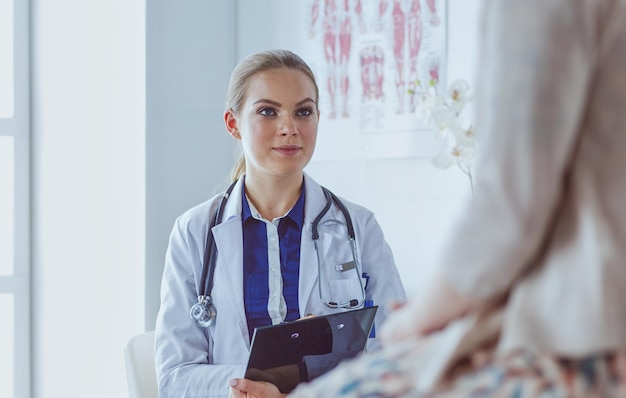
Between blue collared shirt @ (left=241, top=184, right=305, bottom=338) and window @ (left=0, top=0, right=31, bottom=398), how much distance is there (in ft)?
3.44

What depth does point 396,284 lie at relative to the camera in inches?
88.0

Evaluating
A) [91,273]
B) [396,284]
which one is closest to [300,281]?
[396,284]

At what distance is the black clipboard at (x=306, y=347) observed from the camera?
175 centimetres

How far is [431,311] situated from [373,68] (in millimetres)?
1905

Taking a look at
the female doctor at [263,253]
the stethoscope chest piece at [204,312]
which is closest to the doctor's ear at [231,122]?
the female doctor at [263,253]

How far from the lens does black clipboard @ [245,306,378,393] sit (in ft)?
5.74

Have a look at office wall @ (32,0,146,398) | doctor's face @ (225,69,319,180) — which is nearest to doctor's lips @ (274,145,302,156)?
doctor's face @ (225,69,319,180)

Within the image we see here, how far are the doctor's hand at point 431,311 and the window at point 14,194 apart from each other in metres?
2.29

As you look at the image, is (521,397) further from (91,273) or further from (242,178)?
(91,273)

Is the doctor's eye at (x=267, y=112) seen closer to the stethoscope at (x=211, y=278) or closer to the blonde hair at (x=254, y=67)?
the blonde hair at (x=254, y=67)

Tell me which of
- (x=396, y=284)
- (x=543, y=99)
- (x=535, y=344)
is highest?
(x=543, y=99)

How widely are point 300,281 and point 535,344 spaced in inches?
53.9

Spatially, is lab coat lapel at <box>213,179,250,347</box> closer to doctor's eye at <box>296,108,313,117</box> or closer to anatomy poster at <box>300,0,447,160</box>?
doctor's eye at <box>296,108,313,117</box>

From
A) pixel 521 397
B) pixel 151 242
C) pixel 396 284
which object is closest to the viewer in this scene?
pixel 521 397
